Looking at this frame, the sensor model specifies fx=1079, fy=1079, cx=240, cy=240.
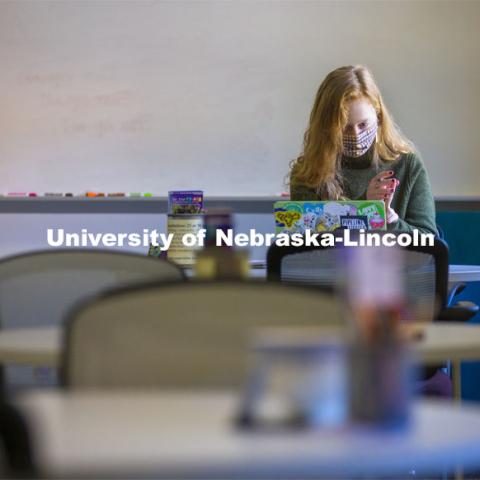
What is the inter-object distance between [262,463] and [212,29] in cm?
525

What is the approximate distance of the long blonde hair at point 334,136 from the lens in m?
4.02

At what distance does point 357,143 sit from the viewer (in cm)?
403

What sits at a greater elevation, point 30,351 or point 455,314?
point 30,351

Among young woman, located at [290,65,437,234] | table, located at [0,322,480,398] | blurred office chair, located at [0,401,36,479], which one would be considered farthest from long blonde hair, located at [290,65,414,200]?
blurred office chair, located at [0,401,36,479]

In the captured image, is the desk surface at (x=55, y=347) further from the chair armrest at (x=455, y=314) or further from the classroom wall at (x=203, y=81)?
the classroom wall at (x=203, y=81)

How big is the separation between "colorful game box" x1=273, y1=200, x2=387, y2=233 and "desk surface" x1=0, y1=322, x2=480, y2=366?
1.13m

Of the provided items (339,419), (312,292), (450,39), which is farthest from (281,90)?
(339,419)

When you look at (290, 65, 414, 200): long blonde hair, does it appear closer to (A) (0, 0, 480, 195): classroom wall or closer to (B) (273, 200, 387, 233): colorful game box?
(B) (273, 200, 387, 233): colorful game box

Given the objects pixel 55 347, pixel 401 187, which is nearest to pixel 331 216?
pixel 401 187

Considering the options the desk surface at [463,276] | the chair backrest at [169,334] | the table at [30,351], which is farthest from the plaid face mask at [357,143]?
the chair backrest at [169,334]

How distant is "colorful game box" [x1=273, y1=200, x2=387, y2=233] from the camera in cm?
330

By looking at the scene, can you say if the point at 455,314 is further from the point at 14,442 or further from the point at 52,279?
the point at 14,442

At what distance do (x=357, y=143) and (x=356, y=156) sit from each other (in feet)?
0.16

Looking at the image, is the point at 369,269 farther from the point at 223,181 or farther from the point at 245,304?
the point at 223,181
